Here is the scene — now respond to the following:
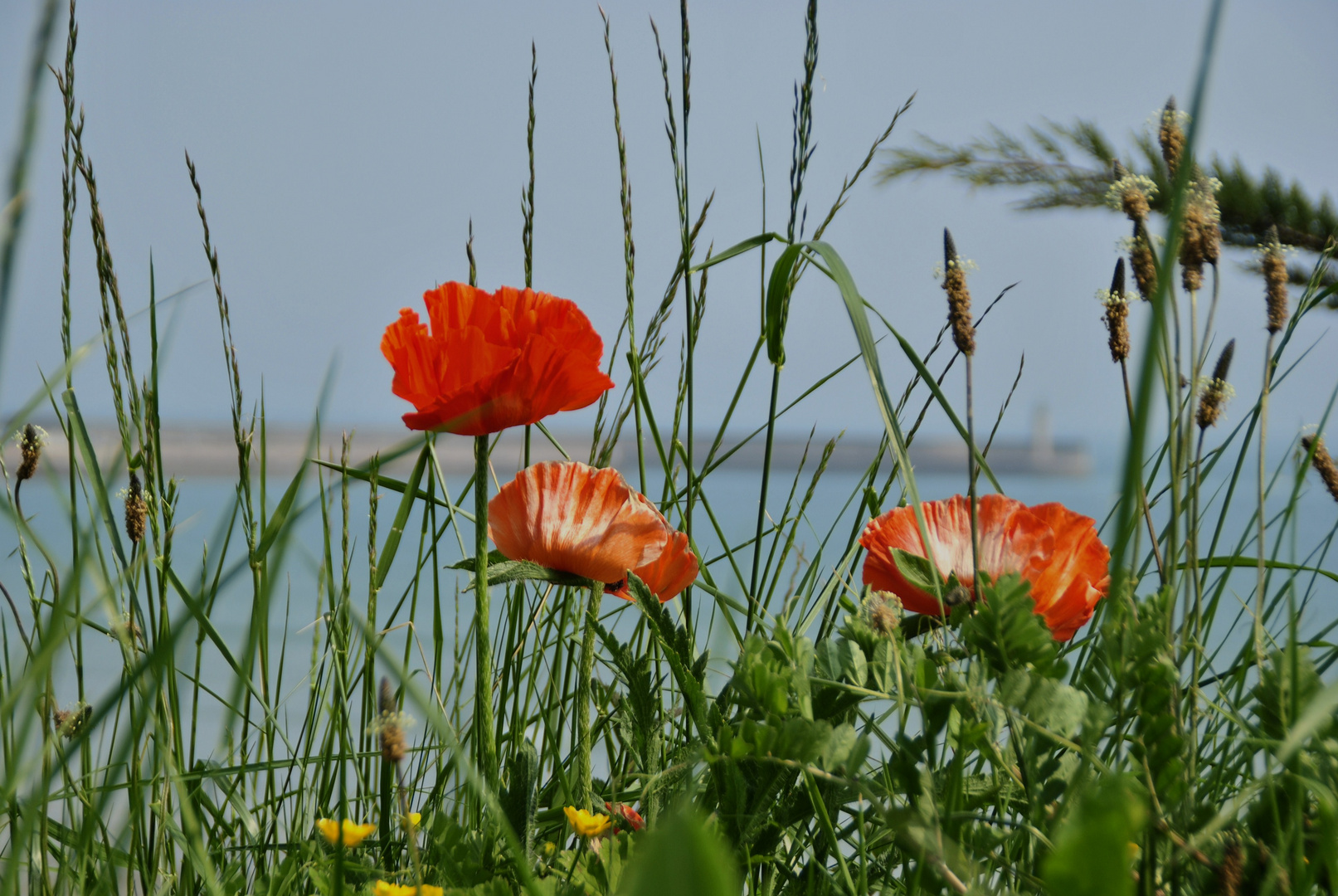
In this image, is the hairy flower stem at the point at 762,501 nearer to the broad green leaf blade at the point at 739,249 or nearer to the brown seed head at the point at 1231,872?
the broad green leaf blade at the point at 739,249

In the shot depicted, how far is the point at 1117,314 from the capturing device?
0.38 metres

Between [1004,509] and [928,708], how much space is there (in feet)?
0.52

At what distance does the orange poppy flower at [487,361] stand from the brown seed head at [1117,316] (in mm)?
222

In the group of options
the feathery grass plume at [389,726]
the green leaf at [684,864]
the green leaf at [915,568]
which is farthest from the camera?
the green leaf at [915,568]

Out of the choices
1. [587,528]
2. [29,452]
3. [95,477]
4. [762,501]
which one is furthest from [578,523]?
[29,452]

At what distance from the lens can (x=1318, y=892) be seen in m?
0.28

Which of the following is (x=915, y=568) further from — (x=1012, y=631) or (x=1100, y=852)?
(x=1100, y=852)

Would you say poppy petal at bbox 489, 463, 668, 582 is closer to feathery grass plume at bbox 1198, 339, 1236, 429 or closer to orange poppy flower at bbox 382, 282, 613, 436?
orange poppy flower at bbox 382, 282, 613, 436

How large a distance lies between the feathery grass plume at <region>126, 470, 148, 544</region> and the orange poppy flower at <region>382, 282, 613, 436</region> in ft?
0.60

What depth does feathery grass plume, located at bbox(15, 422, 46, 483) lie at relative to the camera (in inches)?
19.6

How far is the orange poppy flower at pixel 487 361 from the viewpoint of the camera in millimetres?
414

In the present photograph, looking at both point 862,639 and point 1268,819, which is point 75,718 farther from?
point 1268,819

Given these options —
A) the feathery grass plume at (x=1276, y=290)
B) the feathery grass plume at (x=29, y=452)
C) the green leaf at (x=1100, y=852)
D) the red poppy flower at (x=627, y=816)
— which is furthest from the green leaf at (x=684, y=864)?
the feathery grass plume at (x=29, y=452)

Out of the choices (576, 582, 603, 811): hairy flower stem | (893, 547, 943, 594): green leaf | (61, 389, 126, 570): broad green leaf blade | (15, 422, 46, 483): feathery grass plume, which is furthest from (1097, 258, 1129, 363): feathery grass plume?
(15, 422, 46, 483): feathery grass plume
